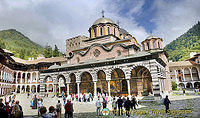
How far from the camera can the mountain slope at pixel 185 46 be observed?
3629 inches

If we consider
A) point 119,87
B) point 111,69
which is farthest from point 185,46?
point 111,69

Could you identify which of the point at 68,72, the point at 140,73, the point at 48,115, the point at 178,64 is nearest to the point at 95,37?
the point at 68,72

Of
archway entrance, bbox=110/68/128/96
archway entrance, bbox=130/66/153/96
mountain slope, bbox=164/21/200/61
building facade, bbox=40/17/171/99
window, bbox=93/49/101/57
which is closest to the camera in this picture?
A: building facade, bbox=40/17/171/99

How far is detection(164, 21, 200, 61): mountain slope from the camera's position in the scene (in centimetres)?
9219

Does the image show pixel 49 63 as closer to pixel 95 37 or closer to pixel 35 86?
pixel 35 86

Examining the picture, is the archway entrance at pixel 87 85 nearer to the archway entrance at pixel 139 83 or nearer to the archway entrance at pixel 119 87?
the archway entrance at pixel 119 87

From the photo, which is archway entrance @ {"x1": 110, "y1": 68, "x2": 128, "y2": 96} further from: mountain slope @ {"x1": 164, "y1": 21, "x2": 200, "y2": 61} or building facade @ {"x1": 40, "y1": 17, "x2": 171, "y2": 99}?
mountain slope @ {"x1": 164, "y1": 21, "x2": 200, "y2": 61}

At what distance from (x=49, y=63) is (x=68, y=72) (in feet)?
70.2

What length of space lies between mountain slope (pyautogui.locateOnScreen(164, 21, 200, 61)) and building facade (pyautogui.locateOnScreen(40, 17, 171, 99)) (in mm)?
75956

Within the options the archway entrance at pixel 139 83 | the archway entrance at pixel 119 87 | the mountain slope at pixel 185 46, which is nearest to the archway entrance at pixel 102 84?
the archway entrance at pixel 119 87

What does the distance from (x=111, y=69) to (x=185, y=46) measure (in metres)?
109

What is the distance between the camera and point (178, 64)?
50.0 m

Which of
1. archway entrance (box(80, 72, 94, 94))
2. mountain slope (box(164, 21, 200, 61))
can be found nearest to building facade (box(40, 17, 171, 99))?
archway entrance (box(80, 72, 94, 94))

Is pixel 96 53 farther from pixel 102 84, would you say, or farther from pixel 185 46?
pixel 185 46
